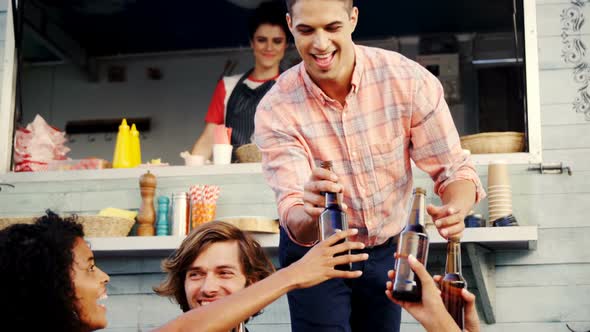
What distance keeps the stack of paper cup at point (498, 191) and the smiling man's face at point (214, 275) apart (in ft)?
4.99

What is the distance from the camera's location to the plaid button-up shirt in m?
2.53

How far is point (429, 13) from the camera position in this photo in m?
6.25

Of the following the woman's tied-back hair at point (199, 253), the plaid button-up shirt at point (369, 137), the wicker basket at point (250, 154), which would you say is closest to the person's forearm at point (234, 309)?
the plaid button-up shirt at point (369, 137)

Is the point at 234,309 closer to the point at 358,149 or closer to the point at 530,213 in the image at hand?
the point at 358,149

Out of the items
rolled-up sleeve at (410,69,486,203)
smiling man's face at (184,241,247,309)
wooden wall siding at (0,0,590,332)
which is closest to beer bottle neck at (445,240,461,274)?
rolled-up sleeve at (410,69,486,203)

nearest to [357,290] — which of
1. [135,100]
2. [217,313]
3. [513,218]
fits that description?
[217,313]

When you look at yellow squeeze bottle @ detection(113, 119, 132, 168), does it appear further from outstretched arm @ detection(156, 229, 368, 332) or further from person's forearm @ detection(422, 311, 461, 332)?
person's forearm @ detection(422, 311, 461, 332)

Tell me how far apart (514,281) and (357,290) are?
1.69 m

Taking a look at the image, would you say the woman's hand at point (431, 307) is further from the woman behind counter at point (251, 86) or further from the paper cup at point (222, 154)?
the woman behind counter at point (251, 86)

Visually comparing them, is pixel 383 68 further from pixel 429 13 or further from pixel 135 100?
pixel 135 100

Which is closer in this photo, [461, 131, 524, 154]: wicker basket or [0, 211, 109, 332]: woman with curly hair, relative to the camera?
[0, 211, 109, 332]: woman with curly hair

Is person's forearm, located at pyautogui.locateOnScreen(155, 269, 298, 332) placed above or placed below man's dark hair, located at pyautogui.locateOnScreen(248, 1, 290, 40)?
below

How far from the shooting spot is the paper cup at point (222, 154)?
174 inches

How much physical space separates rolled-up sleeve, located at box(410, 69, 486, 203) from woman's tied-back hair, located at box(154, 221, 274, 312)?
2.26ft
